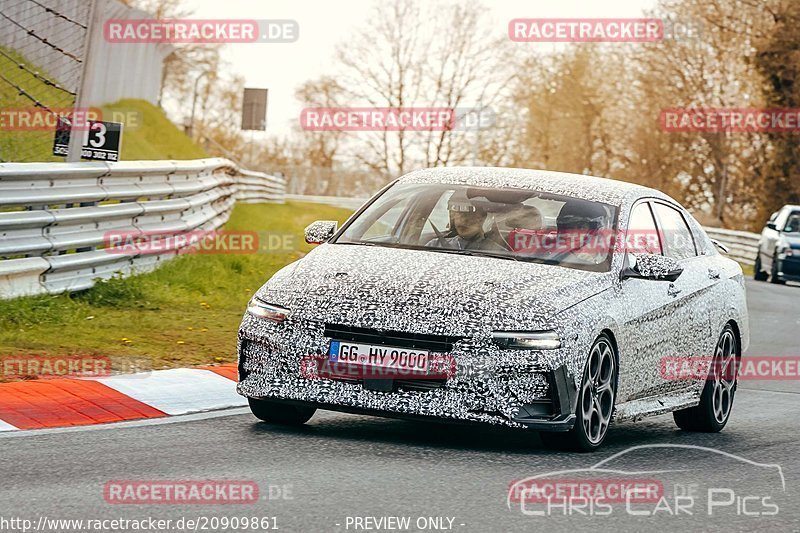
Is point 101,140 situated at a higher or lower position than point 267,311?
higher

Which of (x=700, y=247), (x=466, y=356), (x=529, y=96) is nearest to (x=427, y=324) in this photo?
(x=466, y=356)

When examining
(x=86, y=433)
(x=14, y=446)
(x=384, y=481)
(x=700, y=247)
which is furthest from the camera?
(x=700, y=247)

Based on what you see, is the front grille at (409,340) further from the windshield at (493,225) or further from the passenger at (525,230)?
the passenger at (525,230)

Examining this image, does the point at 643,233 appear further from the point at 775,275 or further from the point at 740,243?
the point at 740,243

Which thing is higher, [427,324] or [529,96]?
[529,96]

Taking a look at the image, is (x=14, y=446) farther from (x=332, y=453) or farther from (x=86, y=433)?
(x=332, y=453)

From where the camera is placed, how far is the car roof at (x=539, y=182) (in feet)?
28.7

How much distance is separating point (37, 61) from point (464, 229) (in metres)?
22.1

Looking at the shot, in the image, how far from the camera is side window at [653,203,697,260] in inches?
366

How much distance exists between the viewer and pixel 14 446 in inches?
270

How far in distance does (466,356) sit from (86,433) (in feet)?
6.48

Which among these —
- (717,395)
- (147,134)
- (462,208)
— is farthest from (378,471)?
(147,134)

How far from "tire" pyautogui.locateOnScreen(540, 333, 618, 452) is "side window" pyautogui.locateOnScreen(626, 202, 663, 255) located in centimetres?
90

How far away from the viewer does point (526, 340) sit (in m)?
7.23
